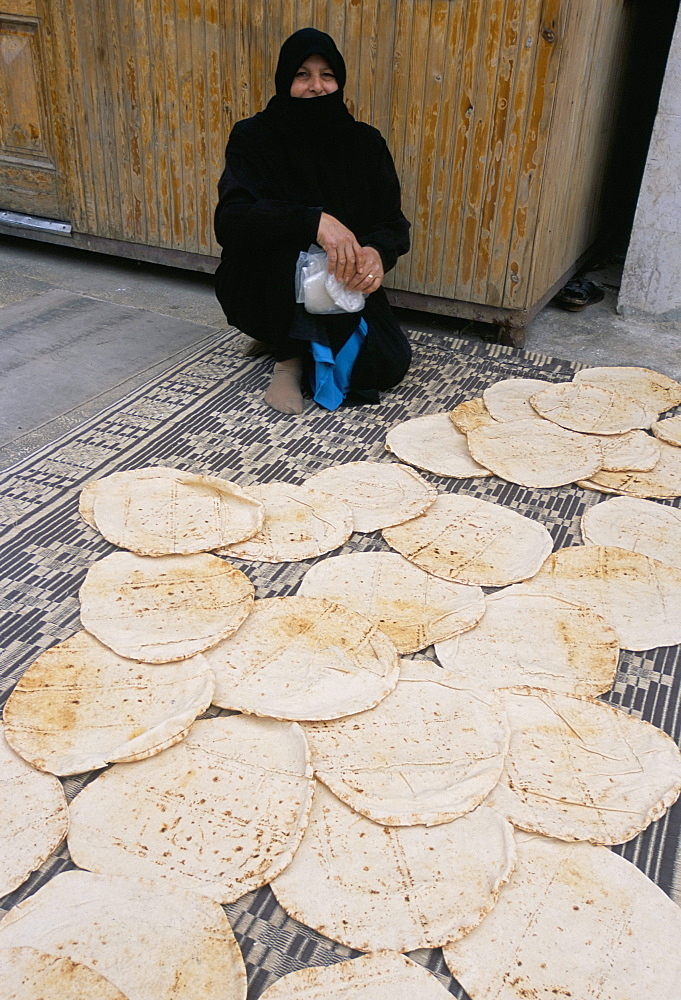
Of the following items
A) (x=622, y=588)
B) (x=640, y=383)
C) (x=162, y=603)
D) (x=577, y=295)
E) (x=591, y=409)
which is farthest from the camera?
(x=577, y=295)

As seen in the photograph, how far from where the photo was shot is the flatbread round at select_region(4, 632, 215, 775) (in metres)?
1.55

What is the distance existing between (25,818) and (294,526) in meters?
1.03

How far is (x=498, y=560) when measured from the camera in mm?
2152

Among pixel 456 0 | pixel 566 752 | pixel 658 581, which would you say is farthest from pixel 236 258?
pixel 566 752

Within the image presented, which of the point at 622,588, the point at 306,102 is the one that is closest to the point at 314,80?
the point at 306,102

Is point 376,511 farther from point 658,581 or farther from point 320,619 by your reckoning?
point 658,581

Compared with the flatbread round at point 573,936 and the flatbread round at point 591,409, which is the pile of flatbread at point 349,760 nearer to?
the flatbread round at point 573,936

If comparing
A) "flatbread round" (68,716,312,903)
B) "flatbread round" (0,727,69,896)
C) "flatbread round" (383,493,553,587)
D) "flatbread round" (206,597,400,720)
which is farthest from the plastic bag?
"flatbread round" (0,727,69,896)

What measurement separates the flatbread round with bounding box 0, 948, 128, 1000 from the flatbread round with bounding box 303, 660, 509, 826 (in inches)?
18.8

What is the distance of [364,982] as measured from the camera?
1.22m

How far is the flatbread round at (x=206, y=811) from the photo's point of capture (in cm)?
137

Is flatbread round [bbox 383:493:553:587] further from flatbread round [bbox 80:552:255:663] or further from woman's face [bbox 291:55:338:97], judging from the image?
woman's face [bbox 291:55:338:97]

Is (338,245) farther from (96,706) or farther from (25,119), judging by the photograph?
(25,119)

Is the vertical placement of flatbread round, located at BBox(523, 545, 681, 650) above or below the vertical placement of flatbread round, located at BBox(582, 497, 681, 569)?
above
